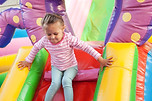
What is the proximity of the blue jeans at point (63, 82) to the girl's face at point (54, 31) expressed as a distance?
0.23 meters

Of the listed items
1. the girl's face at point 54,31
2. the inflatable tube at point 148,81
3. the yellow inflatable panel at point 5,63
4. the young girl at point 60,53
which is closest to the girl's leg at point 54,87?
the young girl at point 60,53

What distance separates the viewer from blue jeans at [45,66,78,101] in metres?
1.21

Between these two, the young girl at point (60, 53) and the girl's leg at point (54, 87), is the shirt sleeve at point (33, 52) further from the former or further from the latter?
the girl's leg at point (54, 87)

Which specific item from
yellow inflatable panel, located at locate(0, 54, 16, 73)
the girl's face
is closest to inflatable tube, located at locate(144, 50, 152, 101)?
the girl's face

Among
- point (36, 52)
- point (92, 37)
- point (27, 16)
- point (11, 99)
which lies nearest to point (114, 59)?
point (36, 52)

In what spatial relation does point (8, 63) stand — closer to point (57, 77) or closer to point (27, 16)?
point (27, 16)

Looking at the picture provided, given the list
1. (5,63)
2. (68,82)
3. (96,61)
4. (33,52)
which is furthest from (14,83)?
(5,63)

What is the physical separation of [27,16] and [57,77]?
0.74 meters

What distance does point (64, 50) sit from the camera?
1.28 meters

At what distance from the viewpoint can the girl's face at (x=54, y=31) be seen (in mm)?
1126

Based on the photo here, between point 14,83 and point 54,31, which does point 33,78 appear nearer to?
point 14,83

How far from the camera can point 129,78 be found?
1.08 meters

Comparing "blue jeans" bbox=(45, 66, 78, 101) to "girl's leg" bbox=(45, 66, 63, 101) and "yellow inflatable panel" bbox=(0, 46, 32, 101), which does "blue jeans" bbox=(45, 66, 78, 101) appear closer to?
"girl's leg" bbox=(45, 66, 63, 101)

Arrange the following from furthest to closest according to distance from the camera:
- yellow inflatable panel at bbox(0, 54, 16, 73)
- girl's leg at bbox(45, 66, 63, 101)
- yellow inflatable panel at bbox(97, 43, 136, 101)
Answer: yellow inflatable panel at bbox(0, 54, 16, 73)
girl's leg at bbox(45, 66, 63, 101)
yellow inflatable panel at bbox(97, 43, 136, 101)
